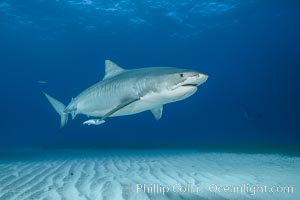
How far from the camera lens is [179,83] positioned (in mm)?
4523

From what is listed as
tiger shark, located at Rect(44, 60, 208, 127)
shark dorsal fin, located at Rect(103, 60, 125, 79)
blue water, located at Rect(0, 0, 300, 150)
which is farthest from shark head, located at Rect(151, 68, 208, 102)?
blue water, located at Rect(0, 0, 300, 150)

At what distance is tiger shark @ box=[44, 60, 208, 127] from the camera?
14.9ft

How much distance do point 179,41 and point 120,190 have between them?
129 ft

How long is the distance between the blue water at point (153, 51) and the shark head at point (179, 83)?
12.7 meters

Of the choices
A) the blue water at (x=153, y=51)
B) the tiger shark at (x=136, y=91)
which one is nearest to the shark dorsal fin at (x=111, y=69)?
the tiger shark at (x=136, y=91)

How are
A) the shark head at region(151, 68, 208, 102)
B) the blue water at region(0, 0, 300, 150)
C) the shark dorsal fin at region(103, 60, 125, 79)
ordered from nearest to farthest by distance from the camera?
the shark head at region(151, 68, 208, 102), the shark dorsal fin at region(103, 60, 125, 79), the blue water at region(0, 0, 300, 150)

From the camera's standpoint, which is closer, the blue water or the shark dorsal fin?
the shark dorsal fin

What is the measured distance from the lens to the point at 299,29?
3856cm

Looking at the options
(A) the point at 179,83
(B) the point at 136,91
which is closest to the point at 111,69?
(B) the point at 136,91

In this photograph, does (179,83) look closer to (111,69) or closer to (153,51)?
(111,69)

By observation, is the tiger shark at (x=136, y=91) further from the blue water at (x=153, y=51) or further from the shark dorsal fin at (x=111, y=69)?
the blue water at (x=153, y=51)

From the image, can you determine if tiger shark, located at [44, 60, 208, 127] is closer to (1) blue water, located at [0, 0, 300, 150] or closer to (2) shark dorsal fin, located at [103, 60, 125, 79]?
(2) shark dorsal fin, located at [103, 60, 125, 79]

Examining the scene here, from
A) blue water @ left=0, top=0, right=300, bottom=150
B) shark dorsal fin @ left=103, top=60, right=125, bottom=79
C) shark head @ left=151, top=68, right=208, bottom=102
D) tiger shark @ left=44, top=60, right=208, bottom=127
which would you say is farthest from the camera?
blue water @ left=0, top=0, right=300, bottom=150

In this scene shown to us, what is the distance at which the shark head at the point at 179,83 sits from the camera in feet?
14.2
